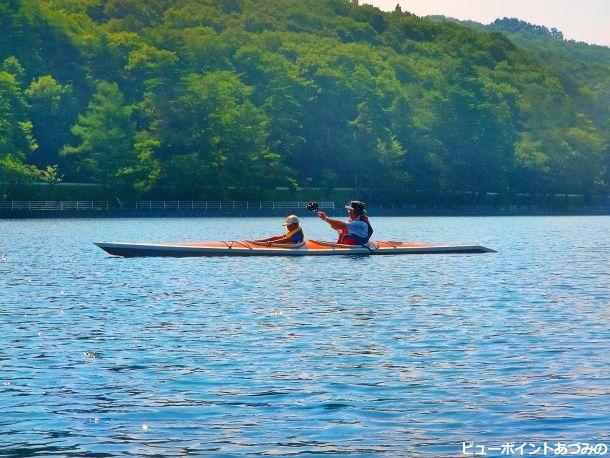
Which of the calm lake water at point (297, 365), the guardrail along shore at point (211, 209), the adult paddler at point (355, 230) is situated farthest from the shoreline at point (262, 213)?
the calm lake water at point (297, 365)

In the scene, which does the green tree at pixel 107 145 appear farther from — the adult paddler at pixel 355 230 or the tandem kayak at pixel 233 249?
the adult paddler at pixel 355 230

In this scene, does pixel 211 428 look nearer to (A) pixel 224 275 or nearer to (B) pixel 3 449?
(B) pixel 3 449

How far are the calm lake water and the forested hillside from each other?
80.8 m

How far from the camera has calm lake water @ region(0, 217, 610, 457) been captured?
14.8 metres

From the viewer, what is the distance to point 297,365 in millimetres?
20031

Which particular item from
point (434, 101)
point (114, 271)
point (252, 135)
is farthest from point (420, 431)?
point (434, 101)

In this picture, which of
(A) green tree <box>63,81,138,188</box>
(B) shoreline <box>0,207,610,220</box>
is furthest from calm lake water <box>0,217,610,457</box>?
(A) green tree <box>63,81,138,188</box>

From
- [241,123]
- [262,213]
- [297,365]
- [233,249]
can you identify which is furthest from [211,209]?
[297,365]

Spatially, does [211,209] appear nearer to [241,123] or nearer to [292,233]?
[241,123]

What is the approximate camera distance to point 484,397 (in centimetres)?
1702

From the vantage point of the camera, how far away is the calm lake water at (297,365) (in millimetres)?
14750

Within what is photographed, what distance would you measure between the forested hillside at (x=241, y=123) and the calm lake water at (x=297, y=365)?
80.8 meters

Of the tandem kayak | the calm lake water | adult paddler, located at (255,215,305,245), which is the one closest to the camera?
the calm lake water

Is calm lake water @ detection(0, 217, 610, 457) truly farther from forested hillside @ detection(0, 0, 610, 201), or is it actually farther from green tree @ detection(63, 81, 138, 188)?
green tree @ detection(63, 81, 138, 188)
